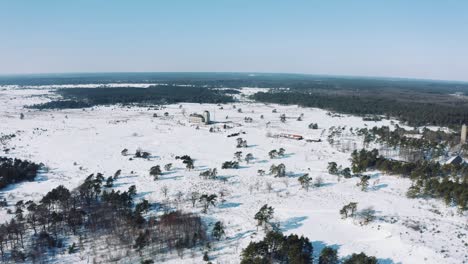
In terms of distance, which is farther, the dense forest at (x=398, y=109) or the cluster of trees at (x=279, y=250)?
the dense forest at (x=398, y=109)

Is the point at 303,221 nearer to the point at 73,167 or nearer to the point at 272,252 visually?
the point at 272,252

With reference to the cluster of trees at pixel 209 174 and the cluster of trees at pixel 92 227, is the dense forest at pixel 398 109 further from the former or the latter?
the cluster of trees at pixel 92 227

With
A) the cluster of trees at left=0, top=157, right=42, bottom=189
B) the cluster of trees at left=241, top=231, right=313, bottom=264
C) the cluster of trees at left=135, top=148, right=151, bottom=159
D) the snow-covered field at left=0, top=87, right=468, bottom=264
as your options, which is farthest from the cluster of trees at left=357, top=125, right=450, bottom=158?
the cluster of trees at left=0, top=157, right=42, bottom=189

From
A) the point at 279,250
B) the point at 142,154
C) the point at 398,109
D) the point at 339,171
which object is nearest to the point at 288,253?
the point at 279,250

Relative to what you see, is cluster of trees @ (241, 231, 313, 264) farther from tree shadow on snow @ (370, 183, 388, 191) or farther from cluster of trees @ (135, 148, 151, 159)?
cluster of trees @ (135, 148, 151, 159)

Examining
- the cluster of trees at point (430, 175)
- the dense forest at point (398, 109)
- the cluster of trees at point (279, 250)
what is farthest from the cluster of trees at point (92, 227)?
the dense forest at point (398, 109)

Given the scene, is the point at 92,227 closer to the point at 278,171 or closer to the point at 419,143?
the point at 278,171
